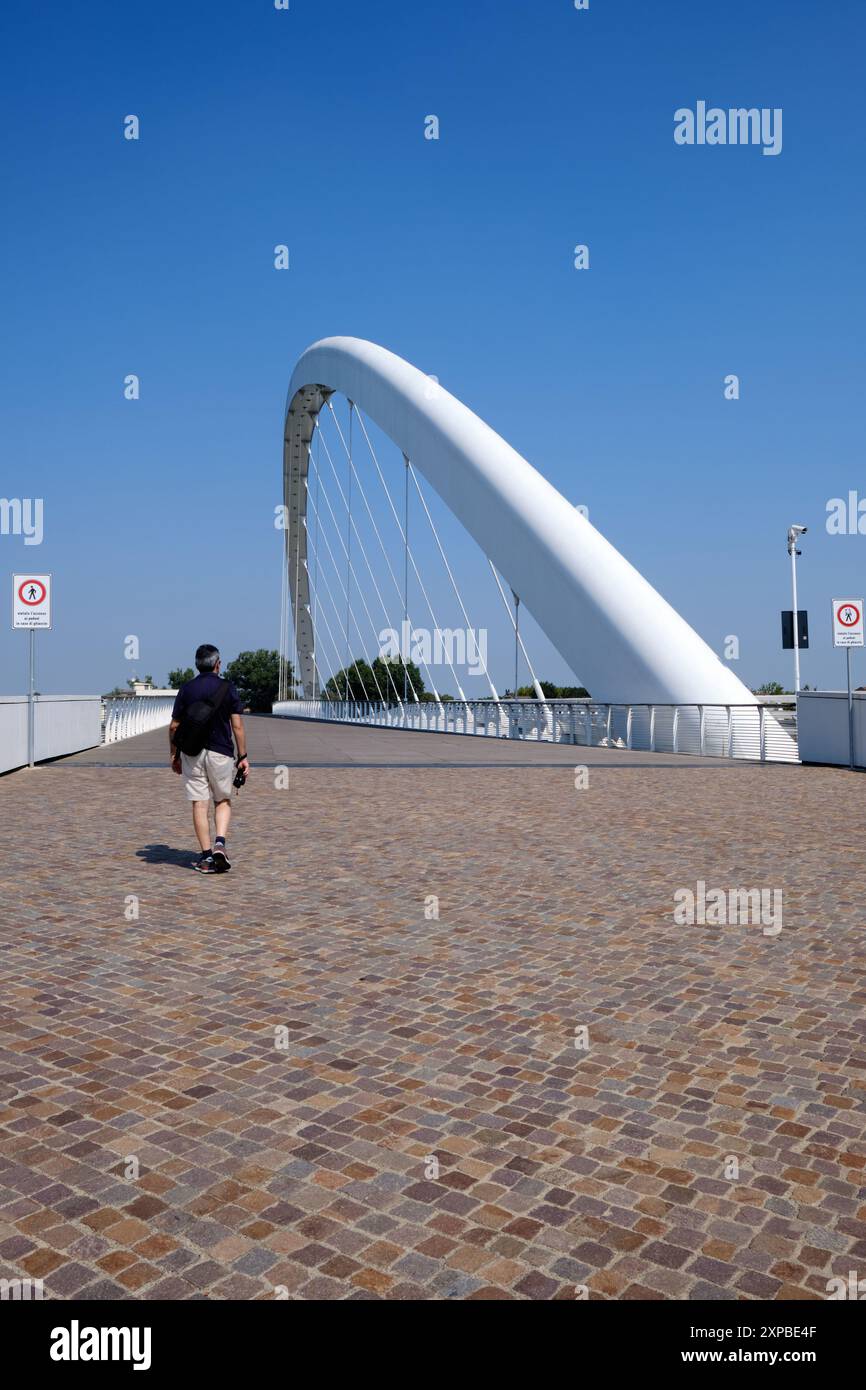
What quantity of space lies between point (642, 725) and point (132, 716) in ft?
52.0

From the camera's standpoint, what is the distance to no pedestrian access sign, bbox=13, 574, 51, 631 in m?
14.2

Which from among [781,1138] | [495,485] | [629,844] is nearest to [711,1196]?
[781,1138]

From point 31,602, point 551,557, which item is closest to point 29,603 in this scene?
point 31,602

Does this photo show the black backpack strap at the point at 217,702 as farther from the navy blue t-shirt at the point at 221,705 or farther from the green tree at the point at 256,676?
the green tree at the point at 256,676

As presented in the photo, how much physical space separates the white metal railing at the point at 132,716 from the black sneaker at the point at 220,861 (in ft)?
62.2

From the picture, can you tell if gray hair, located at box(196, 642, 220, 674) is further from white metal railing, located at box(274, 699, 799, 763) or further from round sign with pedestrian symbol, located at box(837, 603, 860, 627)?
white metal railing, located at box(274, 699, 799, 763)

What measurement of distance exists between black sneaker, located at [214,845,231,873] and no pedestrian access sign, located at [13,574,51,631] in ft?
28.6

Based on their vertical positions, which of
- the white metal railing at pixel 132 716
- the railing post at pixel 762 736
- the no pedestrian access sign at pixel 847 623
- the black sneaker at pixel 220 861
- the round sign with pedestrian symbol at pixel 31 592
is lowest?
the black sneaker at pixel 220 861

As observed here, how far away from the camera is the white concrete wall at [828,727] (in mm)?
14961

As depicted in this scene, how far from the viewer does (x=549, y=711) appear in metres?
24.5

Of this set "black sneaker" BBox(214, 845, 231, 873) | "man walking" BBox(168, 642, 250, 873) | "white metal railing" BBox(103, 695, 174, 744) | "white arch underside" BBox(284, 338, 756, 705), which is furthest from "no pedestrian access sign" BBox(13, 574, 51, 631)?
"white arch underside" BBox(284, 338, 756, 705)

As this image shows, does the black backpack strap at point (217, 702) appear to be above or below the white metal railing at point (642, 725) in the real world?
above

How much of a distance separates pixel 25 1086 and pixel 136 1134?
520 mm

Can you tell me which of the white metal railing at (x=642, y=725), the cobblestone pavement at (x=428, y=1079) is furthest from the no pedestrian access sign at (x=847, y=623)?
the cobblestone pavement at (x=428, y=1079)
